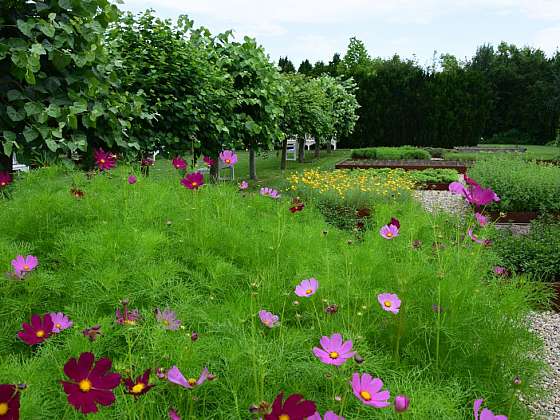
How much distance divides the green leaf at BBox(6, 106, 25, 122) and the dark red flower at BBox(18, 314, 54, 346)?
2103 millimetres

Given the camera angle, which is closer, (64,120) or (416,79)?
(64,120)

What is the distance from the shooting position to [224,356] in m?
1.40

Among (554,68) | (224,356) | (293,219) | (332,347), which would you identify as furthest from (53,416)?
(554,68)

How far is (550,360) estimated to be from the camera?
112 inches

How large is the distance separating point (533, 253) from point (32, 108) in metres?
3.84

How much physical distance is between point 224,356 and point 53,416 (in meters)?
0.44

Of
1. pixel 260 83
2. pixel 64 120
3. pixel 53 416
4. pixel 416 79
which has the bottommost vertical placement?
pixel 53 416

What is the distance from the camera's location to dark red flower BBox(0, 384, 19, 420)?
2.55ft

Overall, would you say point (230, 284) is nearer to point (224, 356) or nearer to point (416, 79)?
point (224, 356)

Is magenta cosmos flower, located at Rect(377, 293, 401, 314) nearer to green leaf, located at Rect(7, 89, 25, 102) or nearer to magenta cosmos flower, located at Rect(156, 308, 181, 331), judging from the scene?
magenta cosmos flower, located at Rect(156, 308, 181, 331)

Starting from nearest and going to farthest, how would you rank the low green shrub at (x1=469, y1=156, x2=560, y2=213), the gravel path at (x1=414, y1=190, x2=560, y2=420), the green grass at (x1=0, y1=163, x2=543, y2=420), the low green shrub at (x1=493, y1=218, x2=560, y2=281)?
the green grass at (x1=0, y1=163, x2=543, y2=420)
the gravel path at (x1=414, y1=190, x2=560, y2=420)
the low green shrub at (x1=493, y1=218, x2=560, y2=281)
the low green shrub at (x1=469, y1=156, x2=560, y2=213)

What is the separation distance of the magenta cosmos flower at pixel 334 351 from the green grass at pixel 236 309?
4.1 inches

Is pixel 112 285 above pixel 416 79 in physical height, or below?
below

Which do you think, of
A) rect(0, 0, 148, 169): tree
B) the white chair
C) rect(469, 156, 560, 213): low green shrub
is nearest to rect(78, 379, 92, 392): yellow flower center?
rect(0, 0, 148, 169): tree
